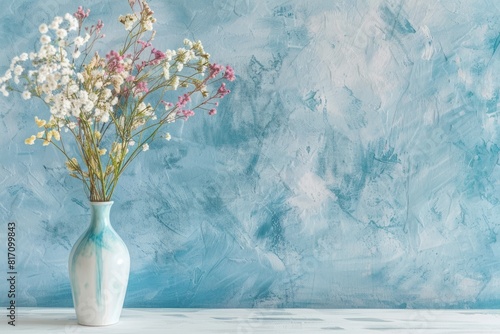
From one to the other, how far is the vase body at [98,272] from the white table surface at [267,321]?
4 centimetres

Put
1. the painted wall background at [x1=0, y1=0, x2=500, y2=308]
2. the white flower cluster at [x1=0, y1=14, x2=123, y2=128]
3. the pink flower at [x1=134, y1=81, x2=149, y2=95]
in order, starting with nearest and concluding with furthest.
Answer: the white flower cluster at [x1=0, y1=14, x2=123, y2=128] < the pink flower at [x1=134, y1=81, x2=149, y2=95] < the painted wall background at [x1=0, y1=0, x2=500, y2=308]

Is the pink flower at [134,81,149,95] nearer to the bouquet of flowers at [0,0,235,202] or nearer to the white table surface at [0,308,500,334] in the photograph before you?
the bouquet of flowers at [0,0,235,202]

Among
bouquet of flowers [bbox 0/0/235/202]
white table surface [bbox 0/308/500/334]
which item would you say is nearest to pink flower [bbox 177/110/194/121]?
bouquet of flowers [bbox 0/0/235/202]

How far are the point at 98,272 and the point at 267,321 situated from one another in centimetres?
42

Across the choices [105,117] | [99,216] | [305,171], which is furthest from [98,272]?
[305,171]

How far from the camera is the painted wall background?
4.99 feet

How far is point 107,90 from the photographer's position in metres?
1.25

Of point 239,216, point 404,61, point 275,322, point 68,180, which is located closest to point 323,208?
point 239,216

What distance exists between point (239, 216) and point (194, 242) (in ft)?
0.44

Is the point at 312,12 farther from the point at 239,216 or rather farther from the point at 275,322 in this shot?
the point at 275,322

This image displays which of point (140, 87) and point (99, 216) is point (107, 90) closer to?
point (140, 87)

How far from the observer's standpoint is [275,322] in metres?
1.41

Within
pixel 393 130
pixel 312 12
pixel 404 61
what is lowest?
pixel 393 130

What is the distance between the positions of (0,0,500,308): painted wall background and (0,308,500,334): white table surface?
6cm
